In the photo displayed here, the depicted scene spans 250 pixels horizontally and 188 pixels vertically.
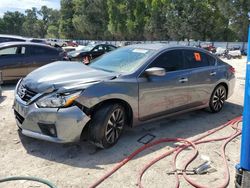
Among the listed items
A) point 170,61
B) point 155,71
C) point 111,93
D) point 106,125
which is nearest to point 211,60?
point 170,61

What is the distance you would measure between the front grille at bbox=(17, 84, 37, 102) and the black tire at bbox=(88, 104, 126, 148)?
0.93 m

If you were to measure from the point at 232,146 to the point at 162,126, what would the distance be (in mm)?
1313

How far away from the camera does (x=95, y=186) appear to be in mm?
3234

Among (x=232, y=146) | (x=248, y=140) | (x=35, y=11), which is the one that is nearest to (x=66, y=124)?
(x=248, y=140)

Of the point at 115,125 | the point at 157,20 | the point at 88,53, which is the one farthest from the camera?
the point at 157,20

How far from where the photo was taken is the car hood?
12.9 feet

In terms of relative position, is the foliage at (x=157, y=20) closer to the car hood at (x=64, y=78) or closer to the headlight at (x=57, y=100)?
the car hood at (x=64, y=78)

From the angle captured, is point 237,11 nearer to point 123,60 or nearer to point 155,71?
point 123,60

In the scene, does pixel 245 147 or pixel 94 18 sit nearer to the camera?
pixel 245 147

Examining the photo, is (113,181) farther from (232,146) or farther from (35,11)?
(35,11)

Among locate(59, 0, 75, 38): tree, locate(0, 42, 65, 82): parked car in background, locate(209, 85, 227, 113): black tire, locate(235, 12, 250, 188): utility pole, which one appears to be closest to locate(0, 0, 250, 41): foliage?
locate(59, 0, 75, 38): tree

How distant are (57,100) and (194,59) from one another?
3047 mm

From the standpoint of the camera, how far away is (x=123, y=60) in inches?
194

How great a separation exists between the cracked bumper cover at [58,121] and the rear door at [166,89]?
1143 mm
